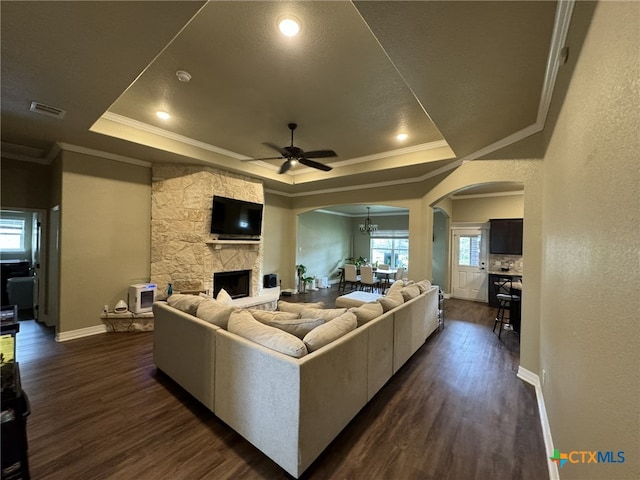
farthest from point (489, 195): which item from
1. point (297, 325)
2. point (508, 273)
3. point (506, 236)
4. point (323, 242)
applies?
point (297, 325)

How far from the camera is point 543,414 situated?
7.61 feet

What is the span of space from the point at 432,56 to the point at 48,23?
2.74m

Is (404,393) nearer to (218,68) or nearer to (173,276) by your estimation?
(218,68)

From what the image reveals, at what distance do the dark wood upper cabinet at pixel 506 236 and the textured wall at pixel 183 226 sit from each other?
686 cm

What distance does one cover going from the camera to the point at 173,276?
4953 mm

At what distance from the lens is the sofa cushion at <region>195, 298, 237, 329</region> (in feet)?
7.75

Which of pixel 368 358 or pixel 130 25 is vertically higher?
pixel 130 25

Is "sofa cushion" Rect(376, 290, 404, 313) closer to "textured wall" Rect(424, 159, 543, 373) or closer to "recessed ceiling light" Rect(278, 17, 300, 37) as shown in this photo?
"textured wall" Rect(424, 159, 543, 373)

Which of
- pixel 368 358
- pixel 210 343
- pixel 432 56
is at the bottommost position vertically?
pixel 368 358

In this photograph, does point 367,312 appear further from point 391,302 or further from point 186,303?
point 186,303

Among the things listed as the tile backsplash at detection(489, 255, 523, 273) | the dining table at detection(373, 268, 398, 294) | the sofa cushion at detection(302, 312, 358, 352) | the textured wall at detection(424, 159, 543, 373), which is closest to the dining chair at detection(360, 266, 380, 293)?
the dining table at detection(373, 268, 398, 294)

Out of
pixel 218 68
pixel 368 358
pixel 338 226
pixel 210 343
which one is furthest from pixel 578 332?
pixel 338 226

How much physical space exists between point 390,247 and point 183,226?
25.6ft

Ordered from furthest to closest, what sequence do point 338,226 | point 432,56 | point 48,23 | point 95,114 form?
point 338,226, point 95,114, point 432,56, point 48,23
